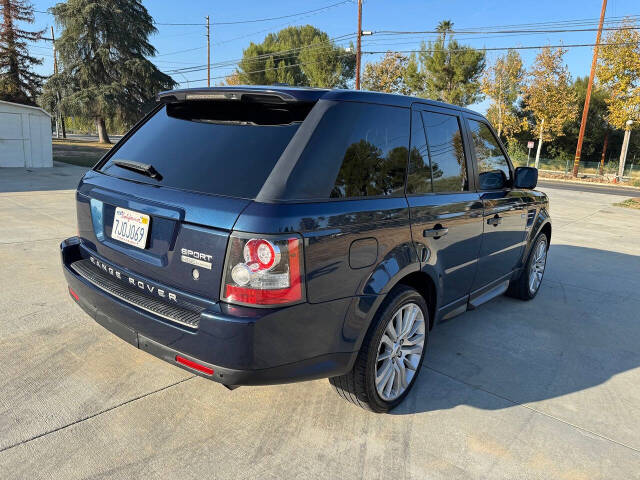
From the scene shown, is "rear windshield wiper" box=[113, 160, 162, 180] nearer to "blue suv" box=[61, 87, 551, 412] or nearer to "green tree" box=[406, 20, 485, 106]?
"blue suv" box=[61, 87, 551, 412]

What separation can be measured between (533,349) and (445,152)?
1791 millimetres

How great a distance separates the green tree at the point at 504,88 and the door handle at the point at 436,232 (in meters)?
36.3

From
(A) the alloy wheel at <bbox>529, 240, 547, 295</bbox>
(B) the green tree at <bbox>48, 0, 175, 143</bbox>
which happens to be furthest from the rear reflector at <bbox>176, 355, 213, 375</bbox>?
(B) the green tree at <bbox>48, 0, 175, 143</bbox>

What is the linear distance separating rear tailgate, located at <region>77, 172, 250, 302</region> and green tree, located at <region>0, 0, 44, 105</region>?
143 feet

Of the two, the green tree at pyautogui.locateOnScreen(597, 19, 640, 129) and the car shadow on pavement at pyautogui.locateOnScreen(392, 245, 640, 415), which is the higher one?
the green tree at pyautogui.locateOnScreen(597, 19, 640, 129)

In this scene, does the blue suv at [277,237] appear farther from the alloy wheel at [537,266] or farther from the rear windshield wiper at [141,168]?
the alloy wheel at [537,266]

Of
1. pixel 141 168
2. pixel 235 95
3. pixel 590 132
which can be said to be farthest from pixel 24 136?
pixel 590 132

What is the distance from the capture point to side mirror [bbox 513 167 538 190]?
393 cm

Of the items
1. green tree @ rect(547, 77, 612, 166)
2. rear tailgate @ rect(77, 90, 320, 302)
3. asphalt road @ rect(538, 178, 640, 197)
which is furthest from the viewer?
green tree @ rect(547, 77, 612, 166)

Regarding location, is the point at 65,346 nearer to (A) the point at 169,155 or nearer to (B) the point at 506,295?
(A) the point at 169,155

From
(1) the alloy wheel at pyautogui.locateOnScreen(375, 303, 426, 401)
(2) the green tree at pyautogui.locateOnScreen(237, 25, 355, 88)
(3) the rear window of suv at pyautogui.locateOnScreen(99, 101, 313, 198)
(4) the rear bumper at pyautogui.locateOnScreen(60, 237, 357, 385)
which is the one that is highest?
(2) the green tree at pyautogui.locateOnScreen(237, 25, 355, 88)

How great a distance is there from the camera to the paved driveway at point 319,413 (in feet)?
7.33

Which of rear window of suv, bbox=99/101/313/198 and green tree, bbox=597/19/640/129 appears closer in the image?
rear window of suv, bbox=99/101/313/198

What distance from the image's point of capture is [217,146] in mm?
2344
